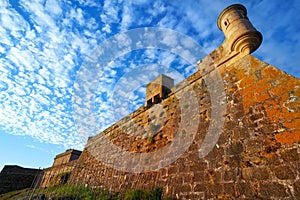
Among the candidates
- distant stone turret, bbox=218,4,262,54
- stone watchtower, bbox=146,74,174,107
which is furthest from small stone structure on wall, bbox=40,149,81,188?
distant stone turret, bbox=218,4,262,54

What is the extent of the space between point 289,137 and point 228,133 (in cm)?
99

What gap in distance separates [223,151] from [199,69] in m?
2.47

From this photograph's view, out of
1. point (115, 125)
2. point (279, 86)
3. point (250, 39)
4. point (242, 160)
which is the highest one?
point (250, 39)

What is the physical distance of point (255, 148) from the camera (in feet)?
9.25

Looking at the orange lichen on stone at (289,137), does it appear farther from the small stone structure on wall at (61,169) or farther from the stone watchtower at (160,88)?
the small stone structure on wall at (61,169)

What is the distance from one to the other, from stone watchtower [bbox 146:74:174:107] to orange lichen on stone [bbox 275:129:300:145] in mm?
3670

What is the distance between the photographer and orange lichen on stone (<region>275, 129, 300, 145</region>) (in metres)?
2.44

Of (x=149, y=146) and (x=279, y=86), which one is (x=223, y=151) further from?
(x=149, y=146)

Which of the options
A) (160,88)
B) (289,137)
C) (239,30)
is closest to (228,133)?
(289,137)

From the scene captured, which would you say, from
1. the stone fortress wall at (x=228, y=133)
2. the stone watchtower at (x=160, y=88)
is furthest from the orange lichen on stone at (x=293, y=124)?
the stone watchtower at (x=160, y=88)

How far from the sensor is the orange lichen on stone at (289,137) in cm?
244

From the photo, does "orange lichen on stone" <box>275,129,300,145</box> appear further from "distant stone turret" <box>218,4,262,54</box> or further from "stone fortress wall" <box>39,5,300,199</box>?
"distant stone turret" <box>218,4,262,54</box>

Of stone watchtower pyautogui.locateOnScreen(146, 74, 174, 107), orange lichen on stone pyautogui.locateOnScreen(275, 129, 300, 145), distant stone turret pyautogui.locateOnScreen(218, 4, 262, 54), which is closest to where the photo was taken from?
orange lichen on stone pyautogui.locateOnScreen(275, 129, 300, 145)

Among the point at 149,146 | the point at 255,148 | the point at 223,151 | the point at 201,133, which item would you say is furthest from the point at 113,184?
the point at 255,148
